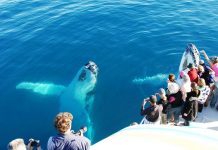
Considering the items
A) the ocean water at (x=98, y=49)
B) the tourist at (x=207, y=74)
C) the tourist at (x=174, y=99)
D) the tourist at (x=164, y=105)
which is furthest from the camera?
the ocean water at (x=98, y=49)

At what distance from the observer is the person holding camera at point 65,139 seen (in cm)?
802

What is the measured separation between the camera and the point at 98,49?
77.4 feet

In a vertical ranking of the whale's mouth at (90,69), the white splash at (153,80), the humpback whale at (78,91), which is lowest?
the humpback whale at (78,91)

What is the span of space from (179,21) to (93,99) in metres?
12.2

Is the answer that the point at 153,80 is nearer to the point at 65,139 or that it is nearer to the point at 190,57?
the point at 190,57

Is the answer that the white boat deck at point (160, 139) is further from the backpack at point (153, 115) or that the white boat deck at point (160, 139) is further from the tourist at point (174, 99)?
the tourist at point (174, 99)

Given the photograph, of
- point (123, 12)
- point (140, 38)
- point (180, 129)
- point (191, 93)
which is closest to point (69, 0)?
point (123, 12)

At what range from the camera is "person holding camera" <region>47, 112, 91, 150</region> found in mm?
8023

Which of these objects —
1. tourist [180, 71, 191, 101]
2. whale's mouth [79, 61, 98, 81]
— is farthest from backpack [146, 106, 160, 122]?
whale's mouth [79, 61, 98, 81]

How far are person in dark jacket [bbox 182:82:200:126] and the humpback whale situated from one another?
5.19m

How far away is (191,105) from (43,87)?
33.5 feet

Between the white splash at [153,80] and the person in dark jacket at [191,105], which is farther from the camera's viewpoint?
the white splash at [153,80]

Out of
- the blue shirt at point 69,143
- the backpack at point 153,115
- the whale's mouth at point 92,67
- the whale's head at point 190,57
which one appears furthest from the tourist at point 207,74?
the blue shirt at point 69,143

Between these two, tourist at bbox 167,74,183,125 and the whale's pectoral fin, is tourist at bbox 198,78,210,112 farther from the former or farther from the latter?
the whale's pectoral fin
